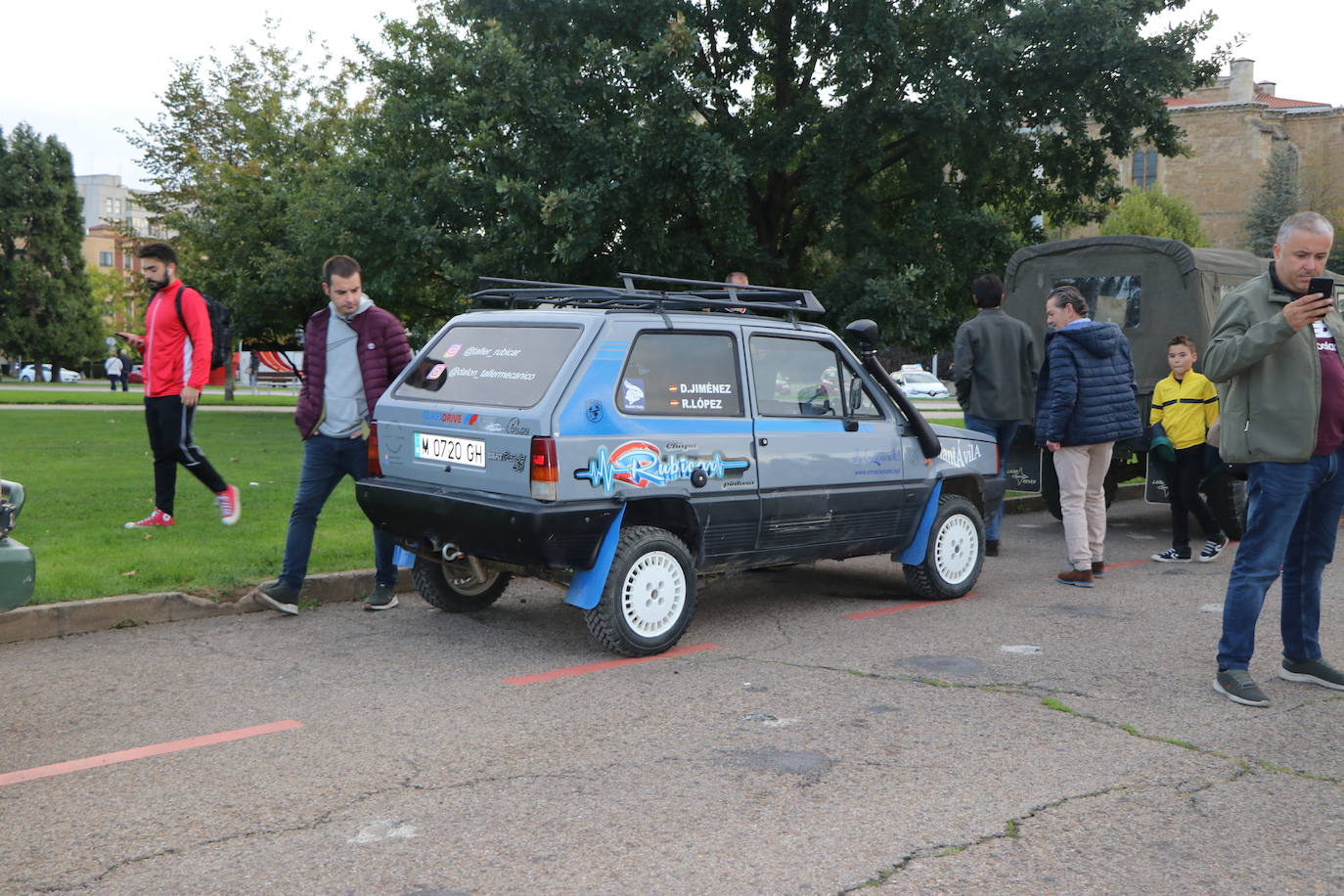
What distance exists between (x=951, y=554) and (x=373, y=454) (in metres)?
3.56

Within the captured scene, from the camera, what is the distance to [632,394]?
5.84m

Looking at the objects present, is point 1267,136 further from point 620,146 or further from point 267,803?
point 267,803

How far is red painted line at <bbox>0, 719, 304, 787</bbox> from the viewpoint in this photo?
13.4 feet

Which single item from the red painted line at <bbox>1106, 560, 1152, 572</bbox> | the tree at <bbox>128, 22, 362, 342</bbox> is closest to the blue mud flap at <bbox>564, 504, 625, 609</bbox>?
the red painted line at <bbox>1106, 560, 1152, 572</bbox>

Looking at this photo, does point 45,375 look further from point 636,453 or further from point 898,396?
point 636,453

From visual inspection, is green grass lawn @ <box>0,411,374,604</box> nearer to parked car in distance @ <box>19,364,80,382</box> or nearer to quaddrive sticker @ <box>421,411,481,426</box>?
quaddrive sticker @ <box>421,411,481,426</box>

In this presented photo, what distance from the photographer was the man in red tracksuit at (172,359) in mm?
8328

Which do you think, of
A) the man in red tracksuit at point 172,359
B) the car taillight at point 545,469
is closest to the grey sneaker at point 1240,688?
the car taillight at point 545,469

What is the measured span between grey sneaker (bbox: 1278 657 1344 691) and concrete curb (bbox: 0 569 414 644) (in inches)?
201

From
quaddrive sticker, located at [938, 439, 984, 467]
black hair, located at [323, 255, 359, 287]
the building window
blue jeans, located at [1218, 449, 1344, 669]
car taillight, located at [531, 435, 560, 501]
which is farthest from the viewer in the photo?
the building window

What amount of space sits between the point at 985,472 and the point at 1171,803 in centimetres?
417

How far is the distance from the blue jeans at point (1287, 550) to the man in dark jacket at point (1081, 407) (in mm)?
2535

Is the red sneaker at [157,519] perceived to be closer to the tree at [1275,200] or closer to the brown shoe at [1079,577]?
the brown shoe at [1079,577]

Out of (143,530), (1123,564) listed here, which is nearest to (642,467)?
(143,530)
